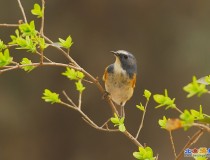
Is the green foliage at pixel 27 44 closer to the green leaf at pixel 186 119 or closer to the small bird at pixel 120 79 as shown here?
the green leaf at pixel 186 119

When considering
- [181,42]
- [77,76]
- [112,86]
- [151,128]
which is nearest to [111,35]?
[181,42]

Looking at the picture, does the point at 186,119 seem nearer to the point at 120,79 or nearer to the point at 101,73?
the point at 120,79

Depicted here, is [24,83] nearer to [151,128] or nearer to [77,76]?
[151,128]

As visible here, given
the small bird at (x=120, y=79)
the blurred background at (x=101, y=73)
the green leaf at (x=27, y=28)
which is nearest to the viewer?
the green leaf at (x=27, y=28)

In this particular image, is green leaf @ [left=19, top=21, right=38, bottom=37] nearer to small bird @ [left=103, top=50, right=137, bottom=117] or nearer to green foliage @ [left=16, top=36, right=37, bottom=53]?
green foliage @ [left=16, top=36, right=37, bottom=53]

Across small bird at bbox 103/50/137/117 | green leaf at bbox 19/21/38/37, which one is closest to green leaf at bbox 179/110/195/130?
green leaf at bbox 19/21/38/37

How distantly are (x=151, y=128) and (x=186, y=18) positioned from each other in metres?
1.97

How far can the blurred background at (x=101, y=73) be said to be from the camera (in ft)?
27.5

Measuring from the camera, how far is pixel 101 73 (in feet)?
27.5

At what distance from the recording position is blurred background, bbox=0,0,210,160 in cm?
839

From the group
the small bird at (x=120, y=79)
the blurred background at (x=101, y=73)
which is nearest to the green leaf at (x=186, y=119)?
the small bird at (x=120, y=79)

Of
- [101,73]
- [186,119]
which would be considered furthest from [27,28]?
[101,73]

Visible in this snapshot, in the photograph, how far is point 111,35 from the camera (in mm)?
8492

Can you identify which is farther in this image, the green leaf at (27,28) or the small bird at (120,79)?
the small bird at (120,79)
